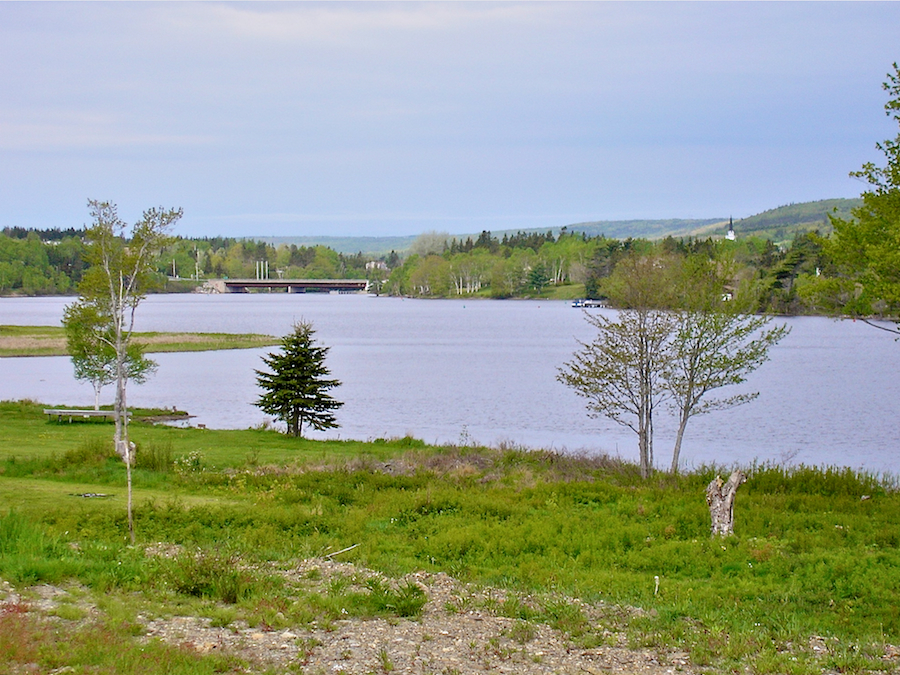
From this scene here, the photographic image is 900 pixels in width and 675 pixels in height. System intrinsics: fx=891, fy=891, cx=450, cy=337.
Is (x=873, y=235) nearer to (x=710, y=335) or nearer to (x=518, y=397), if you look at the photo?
(x=710, y=335)

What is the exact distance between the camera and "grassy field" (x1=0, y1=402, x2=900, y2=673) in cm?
1016

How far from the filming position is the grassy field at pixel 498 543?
10164 millimetres

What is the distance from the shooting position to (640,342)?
81.9 ft

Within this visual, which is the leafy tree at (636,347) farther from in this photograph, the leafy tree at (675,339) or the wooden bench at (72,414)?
the wooden bench at (72,414)

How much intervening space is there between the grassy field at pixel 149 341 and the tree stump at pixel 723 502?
2632 inches

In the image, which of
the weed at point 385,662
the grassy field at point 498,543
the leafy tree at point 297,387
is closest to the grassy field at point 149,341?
the leafy tree at point 297,387

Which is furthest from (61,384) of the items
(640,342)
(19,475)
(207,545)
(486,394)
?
(207,545)

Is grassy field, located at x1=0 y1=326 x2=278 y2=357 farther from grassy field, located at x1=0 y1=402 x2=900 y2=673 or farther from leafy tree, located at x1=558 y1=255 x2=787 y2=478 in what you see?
leafy tree, located at x1=558 y1=255 x2=787 y2=478

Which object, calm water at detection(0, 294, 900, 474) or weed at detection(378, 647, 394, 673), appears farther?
calm water at detection(0, 294, 900, 474)

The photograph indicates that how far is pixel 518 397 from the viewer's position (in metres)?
49.4

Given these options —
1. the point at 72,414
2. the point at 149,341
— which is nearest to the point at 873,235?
the point at 72,414

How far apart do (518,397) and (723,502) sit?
3459cm

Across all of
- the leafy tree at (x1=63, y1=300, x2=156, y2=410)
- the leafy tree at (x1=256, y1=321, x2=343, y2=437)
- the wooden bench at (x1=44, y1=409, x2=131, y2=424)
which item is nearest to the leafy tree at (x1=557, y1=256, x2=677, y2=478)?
the leafy tree at (x1=256, y1=321, x2=343, y2=437)

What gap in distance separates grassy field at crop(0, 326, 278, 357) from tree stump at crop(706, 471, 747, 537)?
66.9m
